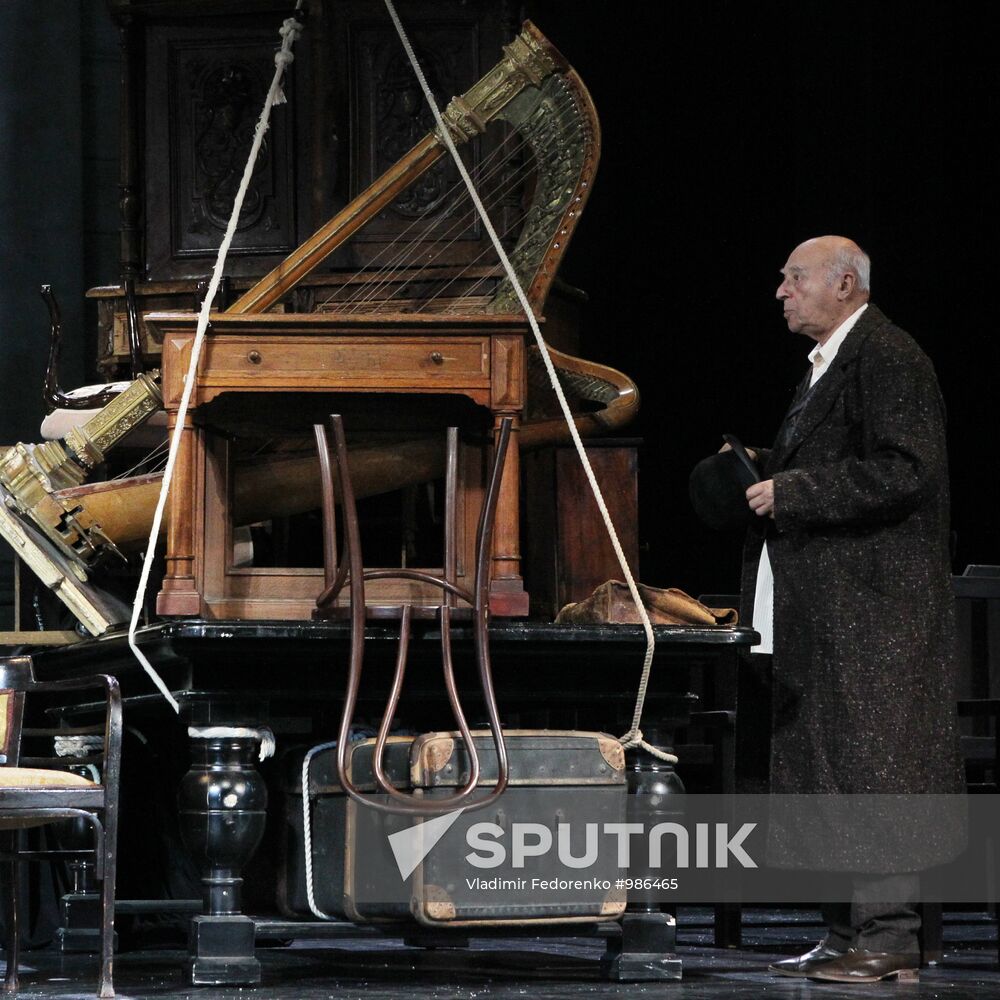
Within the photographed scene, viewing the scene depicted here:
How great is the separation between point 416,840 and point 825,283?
1681mm

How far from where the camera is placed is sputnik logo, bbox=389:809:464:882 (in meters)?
4.39

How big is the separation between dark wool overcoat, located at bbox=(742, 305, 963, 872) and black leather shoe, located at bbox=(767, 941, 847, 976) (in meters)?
0.22

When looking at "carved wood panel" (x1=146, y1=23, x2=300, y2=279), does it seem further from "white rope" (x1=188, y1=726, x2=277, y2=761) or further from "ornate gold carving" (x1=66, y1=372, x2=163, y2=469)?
"white rope" (x1=188, y1=726, x2=277, y2=761)

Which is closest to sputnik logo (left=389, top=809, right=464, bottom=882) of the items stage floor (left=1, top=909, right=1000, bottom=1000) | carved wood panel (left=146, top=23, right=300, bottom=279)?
stage floor (left=1, top=909, right=1000, bottom=1000)

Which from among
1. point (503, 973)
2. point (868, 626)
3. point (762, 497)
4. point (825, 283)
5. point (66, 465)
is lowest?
point (503, 973)

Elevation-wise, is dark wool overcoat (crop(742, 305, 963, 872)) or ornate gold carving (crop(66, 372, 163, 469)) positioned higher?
ornate gold carving (crop(66, 372, 163, 469))

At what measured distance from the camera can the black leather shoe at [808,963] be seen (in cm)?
459

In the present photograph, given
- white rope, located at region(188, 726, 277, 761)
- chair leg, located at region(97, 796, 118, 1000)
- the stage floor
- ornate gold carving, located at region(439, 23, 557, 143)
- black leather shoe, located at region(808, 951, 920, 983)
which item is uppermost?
ornate gold carving, located at region(439, 23, 557, 143)

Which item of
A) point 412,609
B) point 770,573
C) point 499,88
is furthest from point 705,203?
point 412,609

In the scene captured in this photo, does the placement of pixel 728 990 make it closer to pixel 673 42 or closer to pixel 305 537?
pixel 305 537

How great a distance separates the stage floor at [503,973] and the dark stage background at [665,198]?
2176 millimetres

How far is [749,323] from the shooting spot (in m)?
7.77

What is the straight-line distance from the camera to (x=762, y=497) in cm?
478

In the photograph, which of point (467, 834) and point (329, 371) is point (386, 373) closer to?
point (329, 371)
